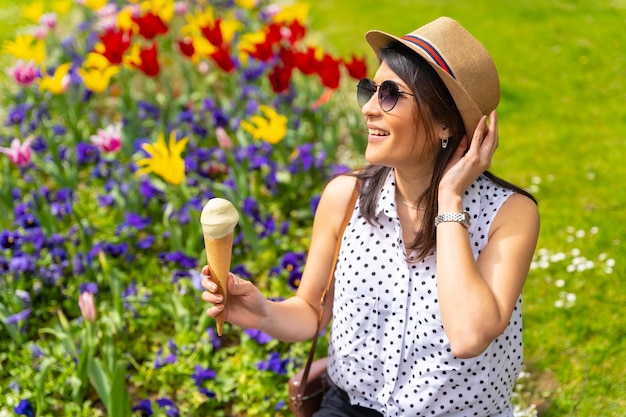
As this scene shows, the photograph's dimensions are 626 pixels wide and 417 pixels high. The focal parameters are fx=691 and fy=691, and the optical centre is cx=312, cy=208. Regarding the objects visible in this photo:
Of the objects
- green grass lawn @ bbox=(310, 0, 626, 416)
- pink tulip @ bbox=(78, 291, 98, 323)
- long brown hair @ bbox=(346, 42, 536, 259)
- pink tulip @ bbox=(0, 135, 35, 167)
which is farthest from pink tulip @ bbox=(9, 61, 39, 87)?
long brown hair @ bbox=(346, 42, 536, 259)

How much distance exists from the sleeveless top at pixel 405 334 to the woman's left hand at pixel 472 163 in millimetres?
136

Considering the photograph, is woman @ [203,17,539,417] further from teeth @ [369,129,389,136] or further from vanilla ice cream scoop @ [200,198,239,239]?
vanilla ice cream scoop @ [200,198,239,239]

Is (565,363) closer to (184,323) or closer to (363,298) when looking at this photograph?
(363,298)

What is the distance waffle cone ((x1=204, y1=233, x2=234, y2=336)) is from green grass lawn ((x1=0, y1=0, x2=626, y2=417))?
5.85ft

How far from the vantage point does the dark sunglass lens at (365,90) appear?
2169mm

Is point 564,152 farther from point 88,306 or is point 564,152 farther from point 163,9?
point 88,306

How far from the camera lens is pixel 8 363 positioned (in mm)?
3469

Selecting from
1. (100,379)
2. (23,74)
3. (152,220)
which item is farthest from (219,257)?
(23,74)

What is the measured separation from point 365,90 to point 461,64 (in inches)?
12.8

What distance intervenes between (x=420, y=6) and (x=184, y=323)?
22.4 ft

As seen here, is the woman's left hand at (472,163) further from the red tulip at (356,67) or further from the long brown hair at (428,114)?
the red tulip at (356,67)

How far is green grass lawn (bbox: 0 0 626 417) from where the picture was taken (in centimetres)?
324

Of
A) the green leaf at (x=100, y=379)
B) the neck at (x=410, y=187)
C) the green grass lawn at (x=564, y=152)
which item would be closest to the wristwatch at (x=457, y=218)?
the neck at (x=410, y=187)

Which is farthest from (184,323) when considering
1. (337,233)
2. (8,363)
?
(337,233)
